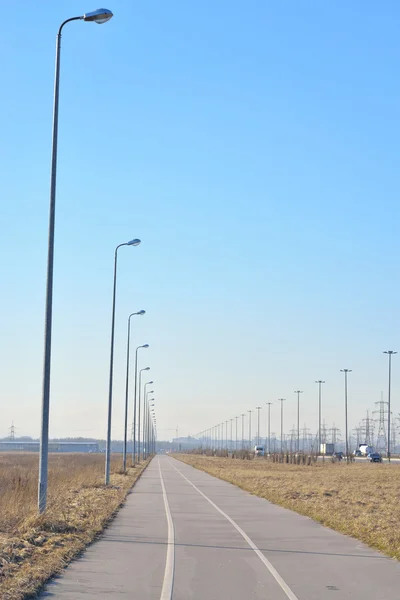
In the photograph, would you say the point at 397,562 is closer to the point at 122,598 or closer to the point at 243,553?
the point at 243,553

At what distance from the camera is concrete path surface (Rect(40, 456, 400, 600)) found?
10961mm

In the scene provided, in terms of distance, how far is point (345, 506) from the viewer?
2477 centimetres

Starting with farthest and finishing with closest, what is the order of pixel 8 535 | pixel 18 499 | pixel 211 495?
pixel 211 495 → pixel 18 499 → pixel 8 535

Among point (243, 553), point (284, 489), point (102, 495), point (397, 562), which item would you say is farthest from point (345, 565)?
point (284, 489)

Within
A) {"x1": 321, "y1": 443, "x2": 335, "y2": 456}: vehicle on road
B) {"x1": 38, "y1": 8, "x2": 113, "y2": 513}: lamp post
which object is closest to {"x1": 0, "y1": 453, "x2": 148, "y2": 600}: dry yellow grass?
{"x1": 38, "y1": 8, "x2": 113, "y2": 513}: lamp post

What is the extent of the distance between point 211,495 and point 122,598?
869 inches

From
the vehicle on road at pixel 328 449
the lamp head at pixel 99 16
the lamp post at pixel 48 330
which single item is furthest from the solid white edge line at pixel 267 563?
the vehicle on road at pixel 328 449

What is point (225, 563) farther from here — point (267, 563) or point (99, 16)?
point (99, 16)

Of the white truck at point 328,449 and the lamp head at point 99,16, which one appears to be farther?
the white truck at point 328,449

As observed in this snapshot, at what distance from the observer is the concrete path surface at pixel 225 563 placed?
1096 centimetres

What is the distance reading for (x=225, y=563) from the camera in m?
13.7

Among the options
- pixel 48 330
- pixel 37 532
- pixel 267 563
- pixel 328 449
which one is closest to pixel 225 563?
pixel 267 563

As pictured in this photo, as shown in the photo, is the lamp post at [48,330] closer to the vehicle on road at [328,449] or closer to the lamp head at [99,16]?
the lamp head at [99,16]

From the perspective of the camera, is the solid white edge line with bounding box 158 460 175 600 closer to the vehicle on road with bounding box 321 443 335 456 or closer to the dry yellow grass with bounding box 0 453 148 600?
the dry yellow grass with bounding box 0 453 148 600
